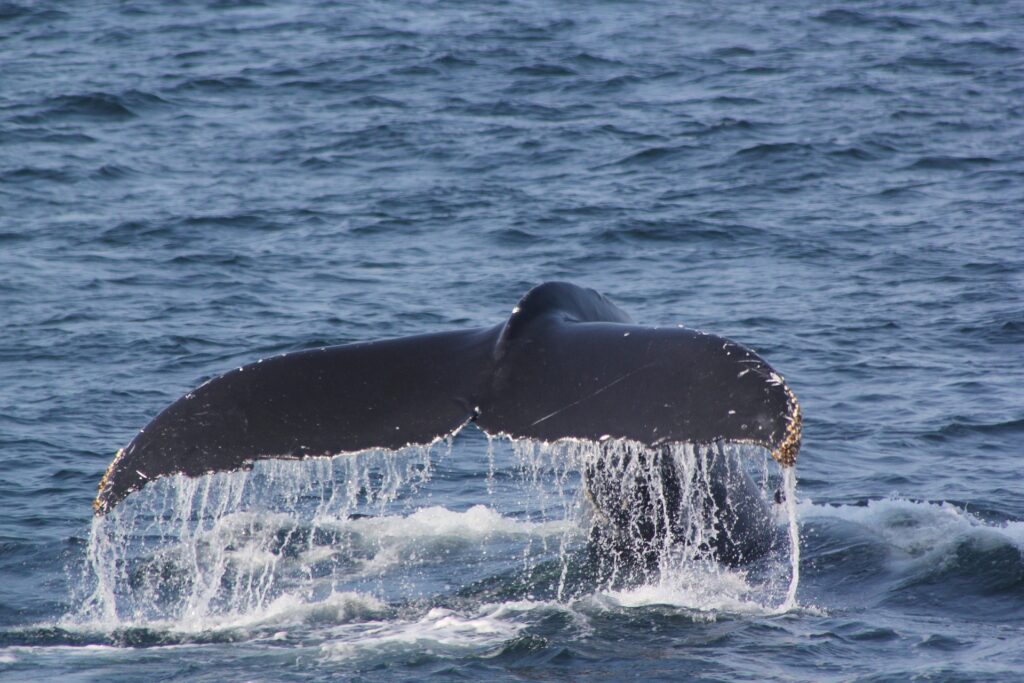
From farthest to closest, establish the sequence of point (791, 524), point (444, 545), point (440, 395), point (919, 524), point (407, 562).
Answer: point (444, 545) < point (919, 524) < point (407, 562) < point (440, 395) < point (791, 524)

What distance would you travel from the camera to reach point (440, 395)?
5.98 meters

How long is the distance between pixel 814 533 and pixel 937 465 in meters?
2.25

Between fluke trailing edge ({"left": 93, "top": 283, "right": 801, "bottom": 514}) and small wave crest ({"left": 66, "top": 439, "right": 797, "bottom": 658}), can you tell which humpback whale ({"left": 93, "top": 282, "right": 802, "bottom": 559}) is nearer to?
fluke trailing edge ({"left": 93, "top": 283, "right": 801, "bottom": 514})

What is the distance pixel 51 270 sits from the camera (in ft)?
50.1

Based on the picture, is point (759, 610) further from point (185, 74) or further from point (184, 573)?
point (185, 74)

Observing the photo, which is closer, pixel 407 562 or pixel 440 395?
pixel 440 395

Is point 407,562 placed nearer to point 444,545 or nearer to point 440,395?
point 444,545

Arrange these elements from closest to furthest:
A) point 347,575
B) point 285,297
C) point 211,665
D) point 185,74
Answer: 1. point 211,665
2. point 347,575
3. point 285,297
4. point 185,74

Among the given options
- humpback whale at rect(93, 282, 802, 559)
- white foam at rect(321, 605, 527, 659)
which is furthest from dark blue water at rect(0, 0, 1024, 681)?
humpback whale at rect(93, 282, 802, 559)

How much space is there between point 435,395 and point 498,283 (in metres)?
8.76

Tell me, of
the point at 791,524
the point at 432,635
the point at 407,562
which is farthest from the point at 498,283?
the point at 791,524

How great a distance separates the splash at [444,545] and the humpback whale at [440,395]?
13 cm

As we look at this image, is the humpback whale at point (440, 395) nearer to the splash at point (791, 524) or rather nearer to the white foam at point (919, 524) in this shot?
the splash at point (791, 524)

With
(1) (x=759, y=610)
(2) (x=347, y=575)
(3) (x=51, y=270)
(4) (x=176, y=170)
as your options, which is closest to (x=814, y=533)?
(1) (x=759, y=610)
